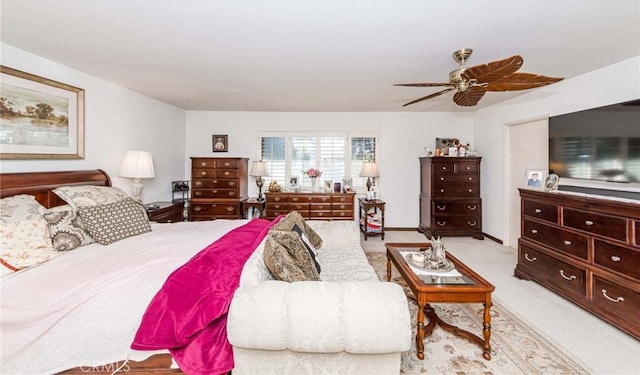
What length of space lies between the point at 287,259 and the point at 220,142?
426cm

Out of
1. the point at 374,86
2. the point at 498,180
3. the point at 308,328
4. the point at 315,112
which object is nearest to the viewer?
the point at 308,328

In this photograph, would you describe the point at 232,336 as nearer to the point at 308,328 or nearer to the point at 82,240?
the point at 308,328

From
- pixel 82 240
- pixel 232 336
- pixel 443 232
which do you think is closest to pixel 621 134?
pixel 443 232

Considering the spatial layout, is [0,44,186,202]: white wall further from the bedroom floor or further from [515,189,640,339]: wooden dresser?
[515,189,640,339]: wooden dresser

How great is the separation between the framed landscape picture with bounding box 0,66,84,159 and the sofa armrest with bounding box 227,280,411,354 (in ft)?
8.82

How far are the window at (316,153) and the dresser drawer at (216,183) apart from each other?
846 millimetres

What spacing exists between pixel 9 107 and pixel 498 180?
624cm

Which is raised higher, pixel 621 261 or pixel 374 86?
pixel 374 86

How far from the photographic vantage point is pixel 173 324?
1.40 metres

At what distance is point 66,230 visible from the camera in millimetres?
2084

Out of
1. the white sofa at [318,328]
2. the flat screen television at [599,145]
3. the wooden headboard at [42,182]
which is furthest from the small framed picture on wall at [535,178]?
the wooden headboard at [42,182]

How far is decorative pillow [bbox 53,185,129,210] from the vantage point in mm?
2422

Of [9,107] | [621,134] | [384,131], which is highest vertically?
[384,131]

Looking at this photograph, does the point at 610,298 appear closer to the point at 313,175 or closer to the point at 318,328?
the point at 318,328
